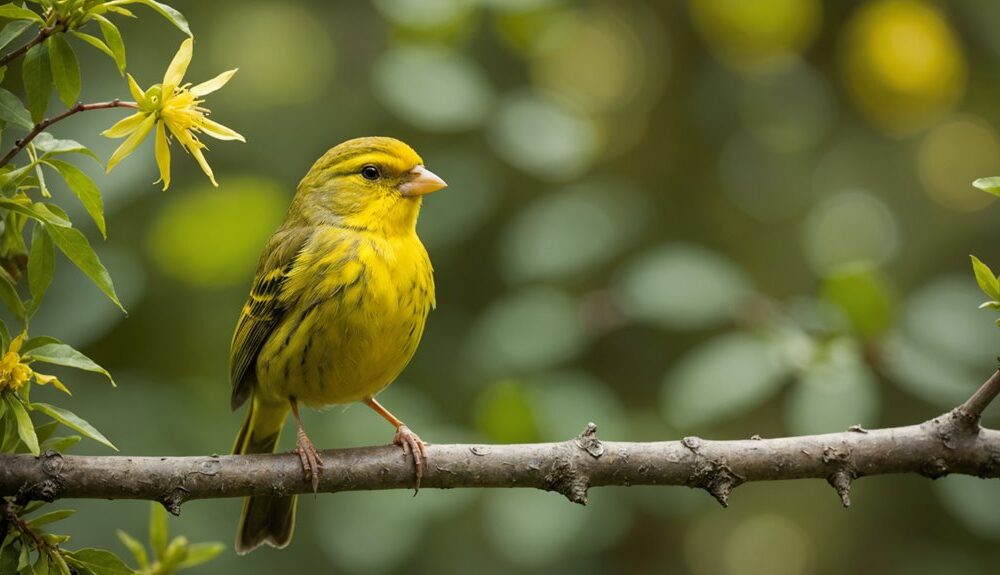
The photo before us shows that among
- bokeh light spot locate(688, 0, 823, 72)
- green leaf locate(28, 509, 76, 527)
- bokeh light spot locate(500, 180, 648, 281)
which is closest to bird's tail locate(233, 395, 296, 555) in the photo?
bokeh light spot locate(500, 180, 648, 281)

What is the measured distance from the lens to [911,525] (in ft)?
18.0

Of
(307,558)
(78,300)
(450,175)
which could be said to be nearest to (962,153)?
(450,175)

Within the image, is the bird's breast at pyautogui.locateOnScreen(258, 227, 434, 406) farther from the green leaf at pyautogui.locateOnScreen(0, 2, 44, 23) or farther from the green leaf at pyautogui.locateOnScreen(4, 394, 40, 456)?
the green leaf at pyautogui.locateOnScreen(0, 2, 44, 23)

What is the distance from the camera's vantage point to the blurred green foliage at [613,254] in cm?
396

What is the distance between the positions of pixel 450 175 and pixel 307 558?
5.90ft

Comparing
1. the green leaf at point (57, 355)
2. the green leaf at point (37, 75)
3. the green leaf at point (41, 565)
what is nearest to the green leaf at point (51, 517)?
the green leaf at point (41, 565)

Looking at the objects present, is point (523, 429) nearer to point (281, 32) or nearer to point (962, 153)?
point (281, 32)

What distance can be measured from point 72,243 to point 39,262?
0.32 feet

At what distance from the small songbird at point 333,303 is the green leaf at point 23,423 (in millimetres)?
1113

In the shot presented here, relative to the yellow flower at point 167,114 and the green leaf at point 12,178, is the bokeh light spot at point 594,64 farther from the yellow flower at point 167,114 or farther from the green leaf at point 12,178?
the green leaf at point 12,178

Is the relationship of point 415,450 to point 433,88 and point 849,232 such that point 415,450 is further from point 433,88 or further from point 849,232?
point 849,232

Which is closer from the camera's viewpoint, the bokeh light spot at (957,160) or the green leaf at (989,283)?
the green leaf at (989,283)

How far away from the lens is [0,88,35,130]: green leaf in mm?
2164

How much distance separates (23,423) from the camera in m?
2.32
